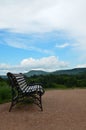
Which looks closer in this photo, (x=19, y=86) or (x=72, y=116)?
(x=72, y=116)

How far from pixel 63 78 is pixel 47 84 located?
4.71 ft

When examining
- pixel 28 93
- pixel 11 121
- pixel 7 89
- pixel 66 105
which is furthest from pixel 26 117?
pixel 7 89

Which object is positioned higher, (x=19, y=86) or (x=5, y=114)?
(x=19, y=86)

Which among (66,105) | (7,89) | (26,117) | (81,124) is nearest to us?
(81,124)

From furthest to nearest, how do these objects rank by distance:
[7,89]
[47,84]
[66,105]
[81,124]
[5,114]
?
[47,84], [7,89], [66,105], [5,114], [81,124]

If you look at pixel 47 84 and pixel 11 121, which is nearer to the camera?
pixel 11 121

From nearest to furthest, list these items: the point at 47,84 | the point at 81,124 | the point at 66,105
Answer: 1. the point at 81,124
2. the point at 66,105
3. the point at 47,84

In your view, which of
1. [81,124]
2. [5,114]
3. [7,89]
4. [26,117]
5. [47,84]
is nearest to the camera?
[81,124]

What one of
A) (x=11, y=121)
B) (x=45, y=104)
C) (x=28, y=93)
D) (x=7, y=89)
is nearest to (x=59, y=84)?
(x=7, y=89)

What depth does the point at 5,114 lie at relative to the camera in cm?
1040

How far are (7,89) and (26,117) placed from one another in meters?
5.28

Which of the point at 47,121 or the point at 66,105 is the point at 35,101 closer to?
the point at 66,105

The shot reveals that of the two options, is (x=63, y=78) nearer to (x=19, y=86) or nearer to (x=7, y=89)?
(x=7, y=89)

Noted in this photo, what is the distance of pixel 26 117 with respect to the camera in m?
9.75
